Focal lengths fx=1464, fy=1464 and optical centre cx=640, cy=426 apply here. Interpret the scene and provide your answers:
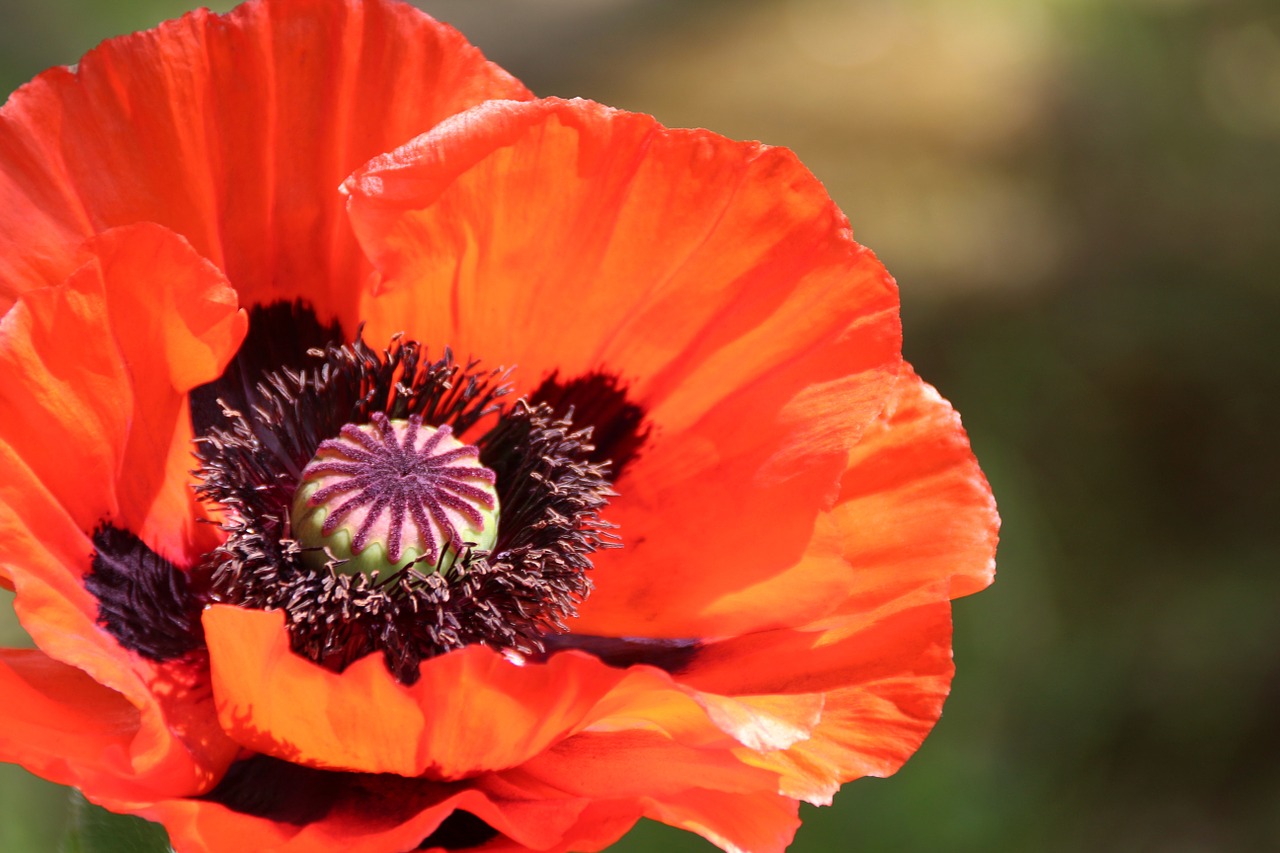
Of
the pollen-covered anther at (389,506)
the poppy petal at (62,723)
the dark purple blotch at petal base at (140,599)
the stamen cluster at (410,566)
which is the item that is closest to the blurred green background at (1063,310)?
the stamen cluster at (410,566)

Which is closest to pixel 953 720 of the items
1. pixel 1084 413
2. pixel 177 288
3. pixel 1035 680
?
pixel 1035 680

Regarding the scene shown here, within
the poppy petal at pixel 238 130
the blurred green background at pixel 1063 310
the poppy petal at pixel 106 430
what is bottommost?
the blurred green background at pixel 1063 310

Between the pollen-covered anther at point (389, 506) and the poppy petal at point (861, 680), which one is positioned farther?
the pollen-covered anther at point (389, 506)

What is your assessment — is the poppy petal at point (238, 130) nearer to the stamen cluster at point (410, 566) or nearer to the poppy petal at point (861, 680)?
the stamen cluster at point (410, 566)

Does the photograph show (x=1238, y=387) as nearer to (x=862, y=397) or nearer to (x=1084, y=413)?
(x=1084, y=413)

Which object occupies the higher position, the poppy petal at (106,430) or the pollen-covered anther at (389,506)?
the poppy petal at (106,430)

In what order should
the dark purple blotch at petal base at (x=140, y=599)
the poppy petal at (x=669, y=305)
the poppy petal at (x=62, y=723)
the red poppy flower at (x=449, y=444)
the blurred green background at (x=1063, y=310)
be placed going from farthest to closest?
the blurred green background at (x=1063, y=310) → the poppy petal at (x=669, y=305) → the dark purple blotch at petal base at (x=140, y=599) → the red poppy flower at (x=449, y=444) → the poppy petal at (x=62, y=723)

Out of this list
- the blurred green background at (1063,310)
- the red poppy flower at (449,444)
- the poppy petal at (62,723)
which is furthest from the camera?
the blurred green background at (1063,310)
